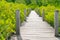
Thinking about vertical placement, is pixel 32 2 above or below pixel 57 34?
below

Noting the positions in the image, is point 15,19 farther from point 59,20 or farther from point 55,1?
point 55,1

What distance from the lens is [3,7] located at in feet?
34.5

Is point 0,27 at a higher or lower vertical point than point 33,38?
higher

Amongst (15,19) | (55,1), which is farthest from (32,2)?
(15,19)

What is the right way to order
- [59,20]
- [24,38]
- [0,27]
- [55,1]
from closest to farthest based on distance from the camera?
[0,27], [24,38], [59,20], [55,1]

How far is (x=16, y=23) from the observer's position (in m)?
10.7

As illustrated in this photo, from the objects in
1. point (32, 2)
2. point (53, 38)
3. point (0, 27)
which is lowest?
point (32, 2)

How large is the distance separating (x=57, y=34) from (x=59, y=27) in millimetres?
352

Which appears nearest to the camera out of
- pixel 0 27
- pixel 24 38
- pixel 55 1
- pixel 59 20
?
pixel 0 27

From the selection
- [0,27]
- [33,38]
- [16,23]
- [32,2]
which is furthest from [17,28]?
[32,2]

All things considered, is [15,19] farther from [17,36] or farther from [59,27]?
[59,27]

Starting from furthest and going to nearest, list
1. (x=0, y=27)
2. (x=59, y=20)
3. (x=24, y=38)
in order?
(x=59, y=20) < (x=24, y=38) < (x=0, y=27)

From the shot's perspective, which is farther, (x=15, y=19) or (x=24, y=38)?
(x=15, y=19)

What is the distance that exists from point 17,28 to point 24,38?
0.71m
